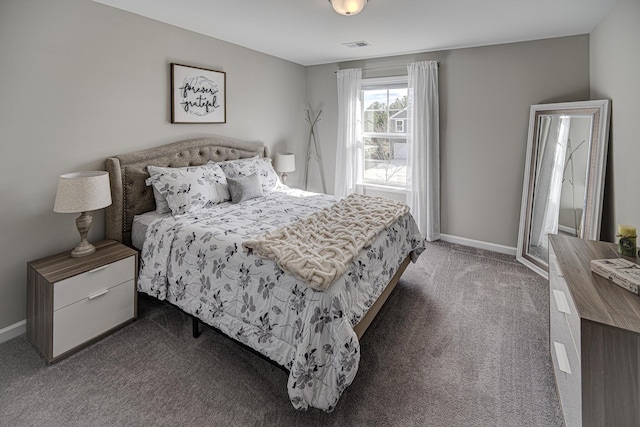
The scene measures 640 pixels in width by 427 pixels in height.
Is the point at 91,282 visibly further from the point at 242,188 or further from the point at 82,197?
the point at 242,188

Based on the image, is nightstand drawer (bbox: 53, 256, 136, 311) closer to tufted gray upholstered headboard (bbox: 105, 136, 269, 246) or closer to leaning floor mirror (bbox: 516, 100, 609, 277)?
tufted gray upholstered headboard (bbox: 105, 136, 269, 246)

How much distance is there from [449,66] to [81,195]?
4008 millimetres

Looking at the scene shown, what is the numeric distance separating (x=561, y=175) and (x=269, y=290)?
119 inches

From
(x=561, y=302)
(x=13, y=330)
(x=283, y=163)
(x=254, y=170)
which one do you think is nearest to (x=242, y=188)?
(x=254, y=170)

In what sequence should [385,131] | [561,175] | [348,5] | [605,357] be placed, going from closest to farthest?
[605,357]
[348,5]
[561,175]
[385,131]

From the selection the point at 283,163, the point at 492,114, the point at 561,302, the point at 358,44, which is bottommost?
the point at 561,302

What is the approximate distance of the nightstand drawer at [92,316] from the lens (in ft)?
6.68

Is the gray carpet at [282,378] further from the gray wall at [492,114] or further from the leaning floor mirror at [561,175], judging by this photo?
the gray wall at [492,114]

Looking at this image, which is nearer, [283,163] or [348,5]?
[348,5]

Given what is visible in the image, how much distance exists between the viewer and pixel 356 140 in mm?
4688

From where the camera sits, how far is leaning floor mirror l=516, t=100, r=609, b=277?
275 cm

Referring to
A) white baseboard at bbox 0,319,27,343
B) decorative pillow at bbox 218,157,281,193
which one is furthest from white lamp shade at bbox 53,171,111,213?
decorative pillow at bbox 218,157,281,193

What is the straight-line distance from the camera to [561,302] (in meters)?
1.64

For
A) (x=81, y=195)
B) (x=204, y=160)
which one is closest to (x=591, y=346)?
(x=81, y=195)
